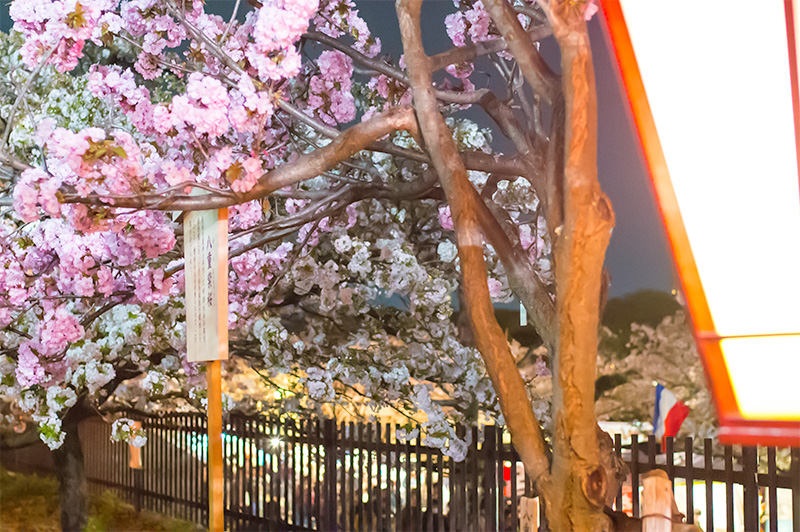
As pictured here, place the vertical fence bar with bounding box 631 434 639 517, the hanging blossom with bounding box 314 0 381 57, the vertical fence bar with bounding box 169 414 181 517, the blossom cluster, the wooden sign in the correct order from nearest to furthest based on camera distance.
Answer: the blossom cluster → the vertical fence bar with bounding box 631 434 639 517 → the hanging blossom with bounding box 314 0 381 57 → the vertical fence bar with bounding box 169 414 181 517 → the wooden sign

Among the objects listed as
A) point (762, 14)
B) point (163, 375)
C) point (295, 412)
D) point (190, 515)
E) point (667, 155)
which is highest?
point (762, 14)

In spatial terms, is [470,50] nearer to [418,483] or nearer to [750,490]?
[750,490]

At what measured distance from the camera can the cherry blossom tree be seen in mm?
2645

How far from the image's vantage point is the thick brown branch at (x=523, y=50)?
2646mm

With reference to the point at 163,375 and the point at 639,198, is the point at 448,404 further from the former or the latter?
the point at 639,198

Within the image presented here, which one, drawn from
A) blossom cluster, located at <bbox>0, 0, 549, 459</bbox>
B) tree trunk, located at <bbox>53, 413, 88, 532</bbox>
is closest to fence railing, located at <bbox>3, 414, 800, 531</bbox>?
blossom cluster, located at <bbox>0, 0, 549, 459</bbox>

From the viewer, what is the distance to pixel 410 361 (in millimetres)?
5562

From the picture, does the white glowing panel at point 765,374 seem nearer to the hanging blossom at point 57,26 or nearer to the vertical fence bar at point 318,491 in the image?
the hanging blossom at point 57,26

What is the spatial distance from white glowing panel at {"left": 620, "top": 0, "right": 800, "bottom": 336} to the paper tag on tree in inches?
83.1

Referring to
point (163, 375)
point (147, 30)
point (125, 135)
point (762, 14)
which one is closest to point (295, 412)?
point (163, 375)

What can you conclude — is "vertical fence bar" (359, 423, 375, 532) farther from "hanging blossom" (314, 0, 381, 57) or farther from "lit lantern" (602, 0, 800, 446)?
"lit lantern" (602, 0, 800, 446)

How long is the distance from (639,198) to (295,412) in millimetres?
4204

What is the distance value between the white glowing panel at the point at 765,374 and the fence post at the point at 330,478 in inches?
157

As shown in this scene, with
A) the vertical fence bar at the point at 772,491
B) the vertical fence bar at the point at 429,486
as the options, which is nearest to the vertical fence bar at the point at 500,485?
the vertical fence bar at the point at 429,486
